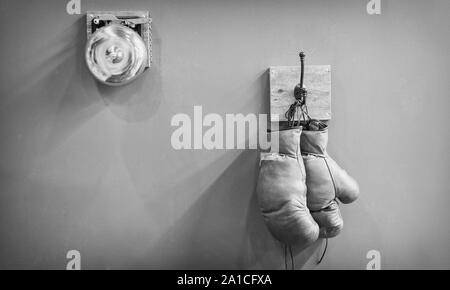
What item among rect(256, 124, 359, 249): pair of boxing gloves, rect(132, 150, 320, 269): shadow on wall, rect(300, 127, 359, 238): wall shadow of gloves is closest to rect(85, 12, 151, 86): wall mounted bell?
rect(132, 150, 320, 269): shadow on wall

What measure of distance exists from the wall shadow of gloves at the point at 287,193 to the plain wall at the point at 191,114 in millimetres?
215

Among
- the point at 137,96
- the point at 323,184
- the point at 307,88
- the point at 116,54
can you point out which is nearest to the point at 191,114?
the point at 137,96

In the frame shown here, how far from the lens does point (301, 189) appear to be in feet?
4.60

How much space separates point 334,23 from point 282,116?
0.54 m

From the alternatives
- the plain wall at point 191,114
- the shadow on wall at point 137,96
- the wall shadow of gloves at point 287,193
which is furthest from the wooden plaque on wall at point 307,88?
the shadow on wall at point 137,96

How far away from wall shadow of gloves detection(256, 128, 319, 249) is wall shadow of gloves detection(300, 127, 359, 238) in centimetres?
6

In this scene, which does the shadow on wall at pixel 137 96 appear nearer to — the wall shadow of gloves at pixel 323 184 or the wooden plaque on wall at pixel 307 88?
the wooden plaque on wall at pixel 307 88

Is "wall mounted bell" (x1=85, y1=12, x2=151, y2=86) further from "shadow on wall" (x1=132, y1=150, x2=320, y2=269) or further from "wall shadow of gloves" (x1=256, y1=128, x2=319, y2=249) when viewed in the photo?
"wall shadow of gloves" (x1=256, y1=128, x2=319, y2=249)

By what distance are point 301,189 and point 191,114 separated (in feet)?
2.13

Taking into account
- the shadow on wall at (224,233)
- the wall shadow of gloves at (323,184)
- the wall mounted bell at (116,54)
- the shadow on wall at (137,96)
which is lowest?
the shadow on wall at (224,233)

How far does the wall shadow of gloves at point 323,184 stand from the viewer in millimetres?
1456

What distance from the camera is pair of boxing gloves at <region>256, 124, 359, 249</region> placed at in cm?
139

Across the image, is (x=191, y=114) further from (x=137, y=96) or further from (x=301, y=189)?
(x=301, y=189)
